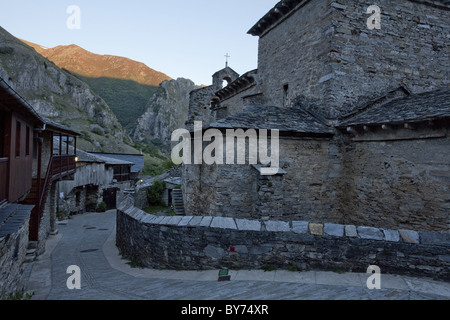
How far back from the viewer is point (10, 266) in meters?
5.07

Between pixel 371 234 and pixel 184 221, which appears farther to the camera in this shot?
pixel 184 221

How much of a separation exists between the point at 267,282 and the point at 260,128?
193 inches

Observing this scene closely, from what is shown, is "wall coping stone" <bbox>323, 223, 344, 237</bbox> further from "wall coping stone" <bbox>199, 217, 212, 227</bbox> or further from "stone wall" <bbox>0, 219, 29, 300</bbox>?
"stone wall" <bbox>0, 219, 29, 300</bbox>

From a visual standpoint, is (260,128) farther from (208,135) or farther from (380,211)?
(380,211)

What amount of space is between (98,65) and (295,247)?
123 meters

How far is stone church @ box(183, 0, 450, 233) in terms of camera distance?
7469 mm

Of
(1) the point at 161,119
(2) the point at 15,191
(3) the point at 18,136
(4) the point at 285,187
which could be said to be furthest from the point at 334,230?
(1) the point at 161,119

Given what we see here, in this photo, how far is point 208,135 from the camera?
9.22 metres

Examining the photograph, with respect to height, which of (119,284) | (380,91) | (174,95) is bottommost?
(119,284)

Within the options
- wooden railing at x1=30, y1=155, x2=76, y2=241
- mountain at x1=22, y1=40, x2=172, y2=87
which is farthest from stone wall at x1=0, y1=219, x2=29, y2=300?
mountain at x1=22, y1=40, x2=172, y2=87

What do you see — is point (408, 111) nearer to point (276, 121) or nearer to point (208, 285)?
point (276, 121)

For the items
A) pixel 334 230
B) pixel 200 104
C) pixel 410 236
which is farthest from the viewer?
pixel 200 104

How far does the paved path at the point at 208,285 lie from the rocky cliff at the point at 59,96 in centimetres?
4560

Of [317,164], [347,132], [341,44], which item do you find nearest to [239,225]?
[317,164]
